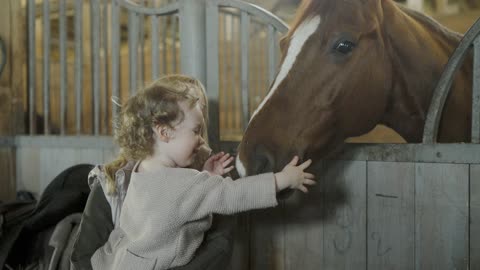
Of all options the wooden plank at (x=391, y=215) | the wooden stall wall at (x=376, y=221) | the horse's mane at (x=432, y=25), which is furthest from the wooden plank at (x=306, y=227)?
the horse's mane at (x=432, y=25)

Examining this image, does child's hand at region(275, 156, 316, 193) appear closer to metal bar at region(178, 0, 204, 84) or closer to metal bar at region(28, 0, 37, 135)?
metal bar at region(178, 0, 204, 84)

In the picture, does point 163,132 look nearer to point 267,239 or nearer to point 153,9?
point 267,239

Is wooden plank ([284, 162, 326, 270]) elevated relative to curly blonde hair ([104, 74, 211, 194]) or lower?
lower

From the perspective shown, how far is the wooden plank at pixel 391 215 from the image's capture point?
1060 mm

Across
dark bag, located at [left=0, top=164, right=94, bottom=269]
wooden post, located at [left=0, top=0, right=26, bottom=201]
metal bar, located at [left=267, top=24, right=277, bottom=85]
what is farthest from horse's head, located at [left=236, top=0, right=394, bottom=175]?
wooden post, located at [left=0, top=0, right=26, bottom=201]

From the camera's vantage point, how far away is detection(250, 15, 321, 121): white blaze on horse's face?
102 cm

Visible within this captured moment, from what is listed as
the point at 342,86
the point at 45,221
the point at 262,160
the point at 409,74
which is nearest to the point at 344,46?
the point at 342,86

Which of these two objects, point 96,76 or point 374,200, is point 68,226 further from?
point 374,200

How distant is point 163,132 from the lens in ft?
3.28

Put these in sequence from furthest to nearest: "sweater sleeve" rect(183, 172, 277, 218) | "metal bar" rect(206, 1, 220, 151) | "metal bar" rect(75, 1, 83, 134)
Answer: "metal bar" rect(75, 1, 83, 134)
"metal bar" rect(206, 1, 220, 151)
"sweater sleeve" rect(183, 172, 277, 218)

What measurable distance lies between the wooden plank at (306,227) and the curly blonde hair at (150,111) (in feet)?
1.24

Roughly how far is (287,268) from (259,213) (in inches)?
6.7

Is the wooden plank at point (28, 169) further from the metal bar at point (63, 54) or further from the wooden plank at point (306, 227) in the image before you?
the wooden plank at point (306, 227)

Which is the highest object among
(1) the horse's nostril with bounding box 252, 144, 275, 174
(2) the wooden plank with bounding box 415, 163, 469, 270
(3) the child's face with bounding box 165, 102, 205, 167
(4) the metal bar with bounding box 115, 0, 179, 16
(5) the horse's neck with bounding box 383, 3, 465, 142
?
(4) the metal bar with bounding box 115, 0, 179, 16
